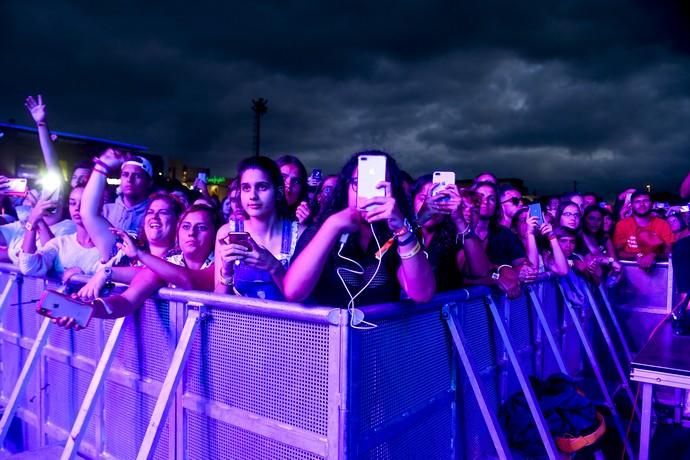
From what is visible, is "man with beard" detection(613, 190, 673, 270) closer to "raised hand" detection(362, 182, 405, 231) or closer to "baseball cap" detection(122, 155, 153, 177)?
"raised hand" detection(362, 182, 405, 231)

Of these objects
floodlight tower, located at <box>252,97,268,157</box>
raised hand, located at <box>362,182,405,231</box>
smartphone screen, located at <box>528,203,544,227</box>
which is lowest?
raised hand, located at <box>362,182,405,231</box>

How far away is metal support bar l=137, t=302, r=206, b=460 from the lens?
7.75 ft

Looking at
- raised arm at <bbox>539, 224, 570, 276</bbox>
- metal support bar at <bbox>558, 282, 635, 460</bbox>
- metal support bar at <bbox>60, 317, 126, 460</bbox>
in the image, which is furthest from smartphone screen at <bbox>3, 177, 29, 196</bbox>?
metal support bar at <bbox>558, 282, 635, 460</bbox>

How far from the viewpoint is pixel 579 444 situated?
321 cm

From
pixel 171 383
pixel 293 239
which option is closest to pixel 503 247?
pixel 293 239

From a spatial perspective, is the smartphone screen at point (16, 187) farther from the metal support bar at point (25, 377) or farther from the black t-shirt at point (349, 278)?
the black t-shirt at point (349, 278)

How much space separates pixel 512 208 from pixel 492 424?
3.20m

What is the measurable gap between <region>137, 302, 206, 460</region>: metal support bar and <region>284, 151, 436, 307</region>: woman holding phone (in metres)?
0.60

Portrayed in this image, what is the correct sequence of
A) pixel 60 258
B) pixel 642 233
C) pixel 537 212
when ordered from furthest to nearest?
pixel 642 233 < pixel 537 212 < pixel 60 258

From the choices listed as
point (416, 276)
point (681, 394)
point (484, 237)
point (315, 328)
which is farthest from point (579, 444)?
point (681, 394)

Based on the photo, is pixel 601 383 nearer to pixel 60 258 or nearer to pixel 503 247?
pixel 503 247

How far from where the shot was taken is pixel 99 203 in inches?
132

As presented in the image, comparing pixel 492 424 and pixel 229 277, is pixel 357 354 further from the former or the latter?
pixel 492 424

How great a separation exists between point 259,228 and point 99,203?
1284 millimetres
